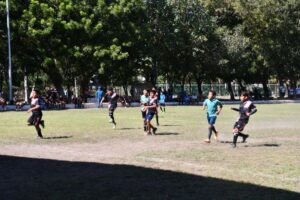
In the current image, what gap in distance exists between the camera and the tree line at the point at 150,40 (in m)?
46.0

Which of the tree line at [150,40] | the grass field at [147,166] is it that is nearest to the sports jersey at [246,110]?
the grass field at [147,166]

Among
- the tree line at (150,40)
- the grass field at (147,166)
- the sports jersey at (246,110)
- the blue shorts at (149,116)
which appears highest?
the tree line at (150,40)

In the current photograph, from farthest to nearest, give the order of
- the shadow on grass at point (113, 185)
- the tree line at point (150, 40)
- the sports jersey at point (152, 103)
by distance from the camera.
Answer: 1. the tree line at point (150, 40)
2. the sports jersey at point (152, 103)
3. the shadow on grass at point (113, 185)

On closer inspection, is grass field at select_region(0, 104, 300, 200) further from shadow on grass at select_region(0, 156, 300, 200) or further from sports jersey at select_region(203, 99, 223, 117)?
sports jersey at select_region(203, 99, 223, 117)

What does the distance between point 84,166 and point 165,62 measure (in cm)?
4550

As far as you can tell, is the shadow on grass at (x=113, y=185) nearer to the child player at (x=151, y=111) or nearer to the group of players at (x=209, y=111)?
the group of players at (x=209, y=111)

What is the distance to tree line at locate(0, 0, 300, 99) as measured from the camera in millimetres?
46000

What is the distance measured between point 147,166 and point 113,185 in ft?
7.74

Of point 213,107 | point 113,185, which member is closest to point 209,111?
point 213,107

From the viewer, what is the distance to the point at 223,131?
21.5 metres

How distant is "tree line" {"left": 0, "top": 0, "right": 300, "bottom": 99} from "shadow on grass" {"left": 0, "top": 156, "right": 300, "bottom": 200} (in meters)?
33.7

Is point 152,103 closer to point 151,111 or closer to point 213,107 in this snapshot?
point 151,111

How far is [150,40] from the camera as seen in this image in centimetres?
5403

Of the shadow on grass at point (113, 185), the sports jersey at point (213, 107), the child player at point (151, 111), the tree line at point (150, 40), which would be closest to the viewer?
the shadow on grass at point (113, 185)
